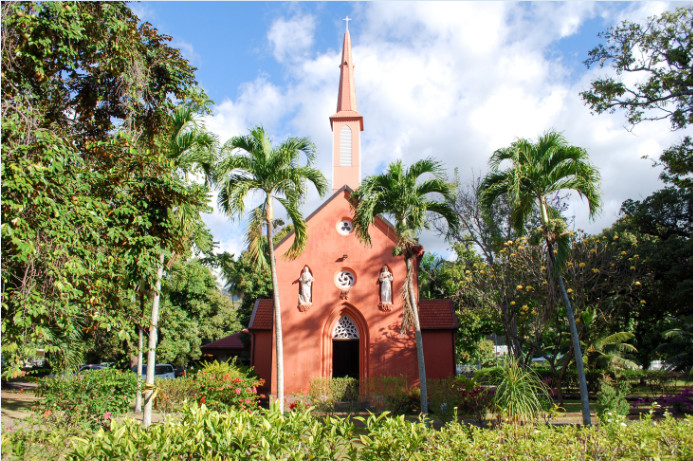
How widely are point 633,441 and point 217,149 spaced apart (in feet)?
41.6

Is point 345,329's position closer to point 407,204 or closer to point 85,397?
point 407,204

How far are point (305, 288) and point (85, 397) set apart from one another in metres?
9.53

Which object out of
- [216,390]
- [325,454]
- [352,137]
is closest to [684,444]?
[325,454]

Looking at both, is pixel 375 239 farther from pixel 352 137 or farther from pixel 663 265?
pixel 663 265

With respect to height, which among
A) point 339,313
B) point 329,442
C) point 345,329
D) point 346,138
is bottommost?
point 329,442

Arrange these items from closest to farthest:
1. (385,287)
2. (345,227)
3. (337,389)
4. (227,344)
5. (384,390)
Answer: (384,390) → (337,389) → (385,287) → (345,227) → (227,344)

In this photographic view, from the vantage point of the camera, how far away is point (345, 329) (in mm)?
18828

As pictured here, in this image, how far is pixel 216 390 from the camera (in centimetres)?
1253

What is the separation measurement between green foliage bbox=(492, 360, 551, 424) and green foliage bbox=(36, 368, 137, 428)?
27.5 ft

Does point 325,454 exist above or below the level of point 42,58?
below

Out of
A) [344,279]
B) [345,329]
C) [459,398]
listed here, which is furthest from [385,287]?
[459,398]

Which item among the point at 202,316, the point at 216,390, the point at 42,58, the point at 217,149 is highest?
the point at 217,149

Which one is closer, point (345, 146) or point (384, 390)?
point (384, 390)

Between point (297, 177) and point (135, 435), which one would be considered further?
point (297, 177)
